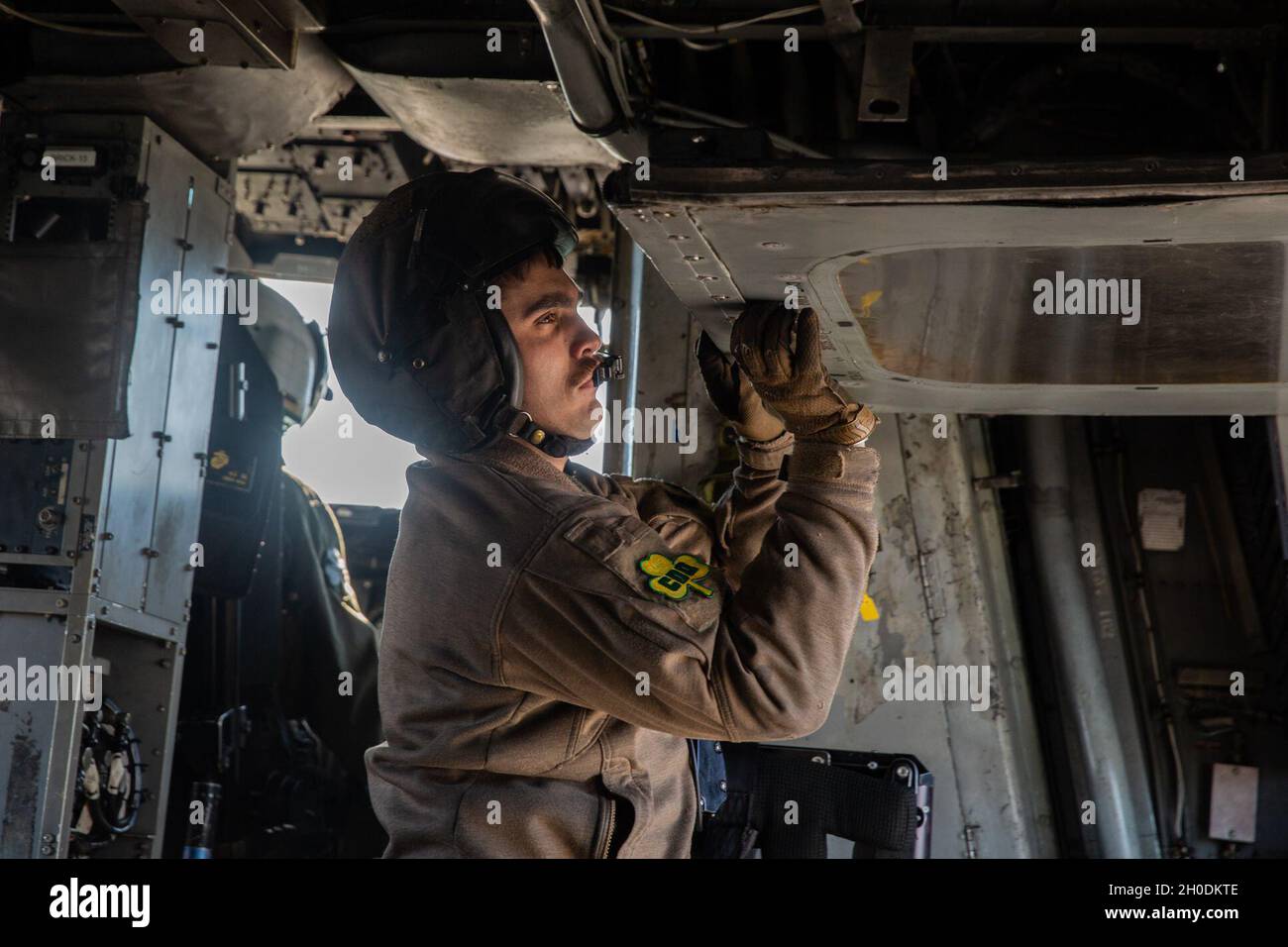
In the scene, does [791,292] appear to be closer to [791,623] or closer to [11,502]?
[791,623]

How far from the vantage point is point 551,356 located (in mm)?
2109

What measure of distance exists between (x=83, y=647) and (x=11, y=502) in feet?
1.37

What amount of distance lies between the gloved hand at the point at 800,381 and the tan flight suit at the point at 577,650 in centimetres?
4

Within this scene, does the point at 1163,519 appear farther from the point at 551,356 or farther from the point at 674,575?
the point at 674,575

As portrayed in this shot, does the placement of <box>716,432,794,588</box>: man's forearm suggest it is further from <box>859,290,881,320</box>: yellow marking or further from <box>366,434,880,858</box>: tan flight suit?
<box>366,434,880,858</box>: tan flight suit

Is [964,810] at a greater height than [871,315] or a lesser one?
lesser

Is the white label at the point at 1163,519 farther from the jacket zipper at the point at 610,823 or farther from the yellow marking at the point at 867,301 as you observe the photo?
the jacket zipper at the point at 610,823

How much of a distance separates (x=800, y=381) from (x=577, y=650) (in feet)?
1.64

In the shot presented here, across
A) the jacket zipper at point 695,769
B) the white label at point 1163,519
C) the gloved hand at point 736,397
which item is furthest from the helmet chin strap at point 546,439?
the white label at point 1163,519

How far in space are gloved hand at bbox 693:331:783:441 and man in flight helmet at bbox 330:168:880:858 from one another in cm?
16

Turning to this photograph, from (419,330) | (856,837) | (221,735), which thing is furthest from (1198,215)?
(221,735)

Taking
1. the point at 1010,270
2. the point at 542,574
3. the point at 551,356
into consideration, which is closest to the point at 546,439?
the point at 551,356

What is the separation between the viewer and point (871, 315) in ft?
7.88

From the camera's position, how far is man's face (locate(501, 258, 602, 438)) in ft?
6.88
